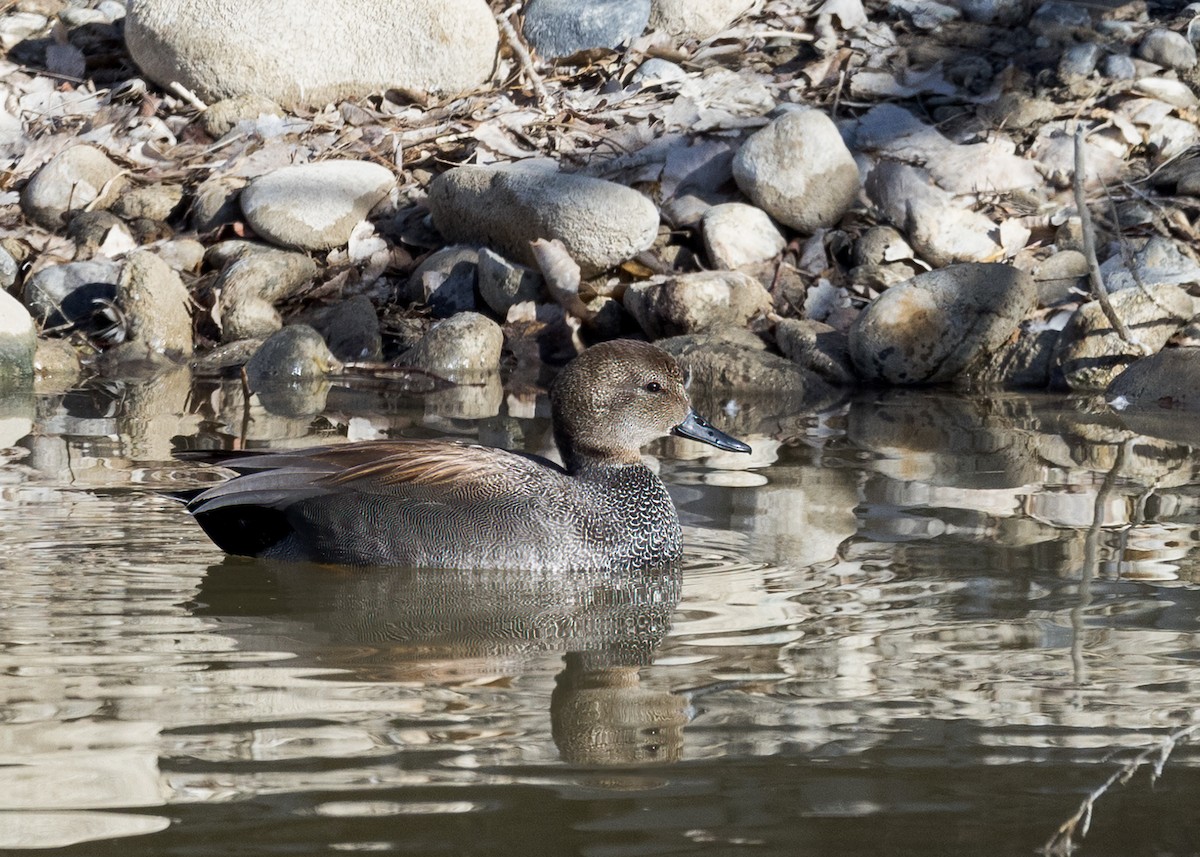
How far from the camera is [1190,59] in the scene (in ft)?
37.5

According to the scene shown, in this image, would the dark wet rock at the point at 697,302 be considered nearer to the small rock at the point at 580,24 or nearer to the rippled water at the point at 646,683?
the small rock at the point at 580,24

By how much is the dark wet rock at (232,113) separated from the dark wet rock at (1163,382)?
7184mm

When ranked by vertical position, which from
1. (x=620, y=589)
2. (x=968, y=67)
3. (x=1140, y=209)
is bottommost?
(x=620, y=589)

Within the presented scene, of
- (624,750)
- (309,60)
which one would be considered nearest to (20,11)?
(309,60)

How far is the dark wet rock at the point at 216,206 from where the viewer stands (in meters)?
11.6

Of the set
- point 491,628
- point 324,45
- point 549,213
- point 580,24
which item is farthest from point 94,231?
point 491,628

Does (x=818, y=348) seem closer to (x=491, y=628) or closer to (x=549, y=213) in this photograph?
(x=549, y=213)

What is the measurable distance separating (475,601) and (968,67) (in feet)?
28.6

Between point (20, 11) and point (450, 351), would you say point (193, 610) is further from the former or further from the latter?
point (20, 11)

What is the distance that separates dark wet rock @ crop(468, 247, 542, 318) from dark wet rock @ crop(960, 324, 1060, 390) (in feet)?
9.75

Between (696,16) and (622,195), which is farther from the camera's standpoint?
(696,16)

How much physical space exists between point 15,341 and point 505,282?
3139mm

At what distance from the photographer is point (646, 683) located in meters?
3.53

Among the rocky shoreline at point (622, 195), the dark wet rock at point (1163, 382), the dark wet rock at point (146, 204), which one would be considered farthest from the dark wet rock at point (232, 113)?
the dark wet rock at point (1163, 382)
